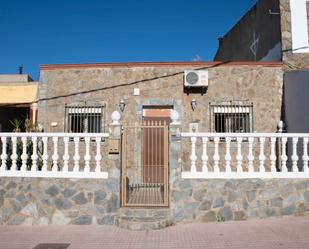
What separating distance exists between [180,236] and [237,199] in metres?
1.56

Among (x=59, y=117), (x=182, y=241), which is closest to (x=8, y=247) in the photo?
(x=182, y=241)

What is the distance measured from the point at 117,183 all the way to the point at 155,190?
1367mm

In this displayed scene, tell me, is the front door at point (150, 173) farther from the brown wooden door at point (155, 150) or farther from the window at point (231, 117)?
the window at point (231, 117)

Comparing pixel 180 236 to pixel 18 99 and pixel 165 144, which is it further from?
pixel 18 99

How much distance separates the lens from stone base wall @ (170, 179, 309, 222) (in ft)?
20.7

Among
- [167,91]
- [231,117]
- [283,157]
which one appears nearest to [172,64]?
[167,91]

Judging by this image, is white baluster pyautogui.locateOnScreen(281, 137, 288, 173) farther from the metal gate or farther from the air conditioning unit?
the air conditioning unit

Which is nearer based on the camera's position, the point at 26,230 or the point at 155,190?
the point at 26,230

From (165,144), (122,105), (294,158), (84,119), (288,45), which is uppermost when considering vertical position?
(288,45)

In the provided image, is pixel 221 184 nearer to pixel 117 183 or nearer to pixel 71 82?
pixel 117 183

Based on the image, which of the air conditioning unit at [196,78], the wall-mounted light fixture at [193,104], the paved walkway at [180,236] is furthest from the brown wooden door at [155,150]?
the air conditioning unit at [196,78]

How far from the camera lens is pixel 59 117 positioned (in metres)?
9.91

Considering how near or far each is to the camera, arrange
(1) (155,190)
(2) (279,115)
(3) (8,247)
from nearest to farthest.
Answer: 1. (3) (8,247)
2. (1) (155,190)
3. (2) (279,115)

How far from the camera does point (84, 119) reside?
9.96 metres
